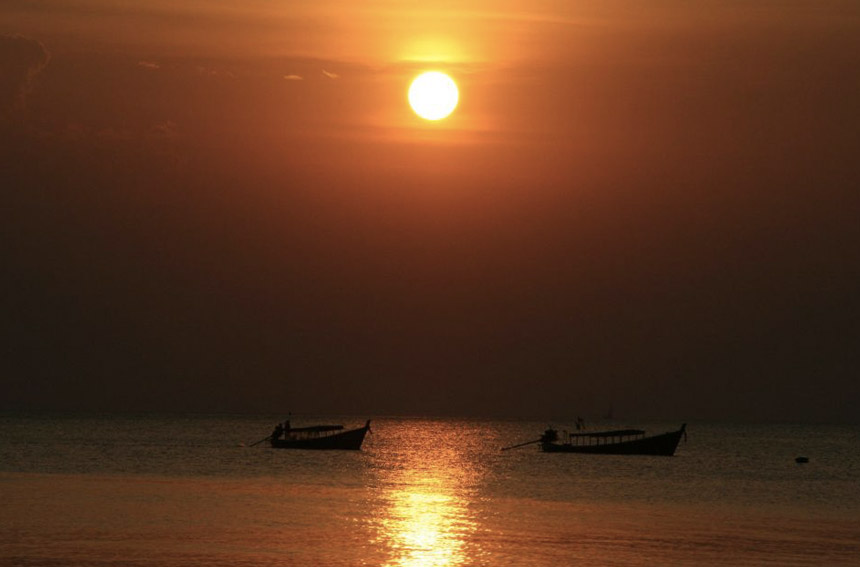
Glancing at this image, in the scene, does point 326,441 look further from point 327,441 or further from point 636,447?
point 636,447

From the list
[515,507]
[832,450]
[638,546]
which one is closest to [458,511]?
[515,507]

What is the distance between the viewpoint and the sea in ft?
128

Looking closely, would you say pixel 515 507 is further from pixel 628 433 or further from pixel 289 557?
pixel 628 433

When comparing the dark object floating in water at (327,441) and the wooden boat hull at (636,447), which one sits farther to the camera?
the dark object floating in water at (327,441)

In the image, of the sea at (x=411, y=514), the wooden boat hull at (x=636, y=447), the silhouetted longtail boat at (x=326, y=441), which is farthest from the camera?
the silhouetted longtail boat at (x=326, y=441)

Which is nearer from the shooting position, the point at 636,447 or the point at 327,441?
the point at 636,447

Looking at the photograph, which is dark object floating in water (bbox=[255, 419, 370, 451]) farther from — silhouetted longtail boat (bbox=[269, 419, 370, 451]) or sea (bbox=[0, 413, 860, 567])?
sea (bbox=[0, 413, 860, 567])

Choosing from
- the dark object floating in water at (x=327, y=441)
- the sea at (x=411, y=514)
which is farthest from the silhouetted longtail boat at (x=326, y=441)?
the sea at (x=411, y=514)

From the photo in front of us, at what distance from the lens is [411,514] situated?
170ft

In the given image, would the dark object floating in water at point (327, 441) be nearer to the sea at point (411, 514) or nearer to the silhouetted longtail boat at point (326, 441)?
the silhouetted longtail boat at point (326, 441)

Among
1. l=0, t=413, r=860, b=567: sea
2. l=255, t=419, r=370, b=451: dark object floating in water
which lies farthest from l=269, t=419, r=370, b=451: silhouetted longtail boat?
l=0, t=413, r=860, b=567: sea

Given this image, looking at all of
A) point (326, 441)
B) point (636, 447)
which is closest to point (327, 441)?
point (326, 441)

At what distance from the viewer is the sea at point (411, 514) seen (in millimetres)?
38906

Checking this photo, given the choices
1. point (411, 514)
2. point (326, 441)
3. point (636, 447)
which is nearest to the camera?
point (411, 514)
